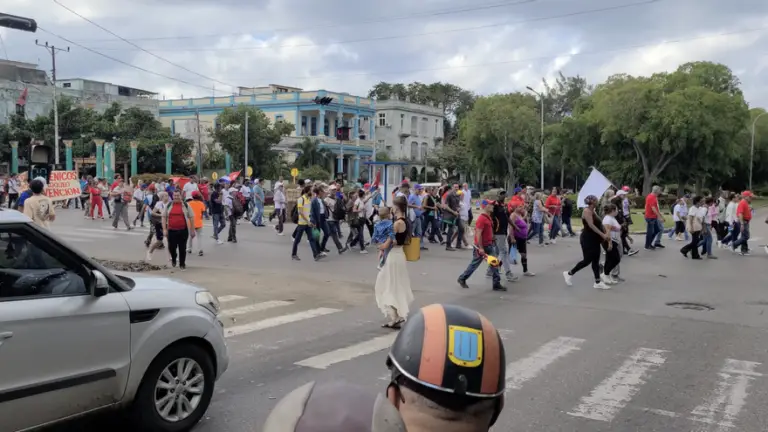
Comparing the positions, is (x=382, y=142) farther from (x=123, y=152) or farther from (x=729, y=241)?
(x=729, y=241)

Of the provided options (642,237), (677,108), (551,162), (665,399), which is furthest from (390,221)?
(551,162)

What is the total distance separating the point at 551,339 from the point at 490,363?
22.3ft

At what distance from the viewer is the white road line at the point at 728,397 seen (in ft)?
17.6

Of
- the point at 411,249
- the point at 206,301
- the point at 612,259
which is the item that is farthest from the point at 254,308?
the point at 612,259

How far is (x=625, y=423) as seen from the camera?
17.3 feet

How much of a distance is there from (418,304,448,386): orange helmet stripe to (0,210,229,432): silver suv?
3.24 meters

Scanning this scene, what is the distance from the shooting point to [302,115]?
70188 millimetres

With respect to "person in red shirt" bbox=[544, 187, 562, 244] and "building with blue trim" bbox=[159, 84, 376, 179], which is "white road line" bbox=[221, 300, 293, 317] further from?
"building with blue trim" bbox=[159, 84, 376, 179]

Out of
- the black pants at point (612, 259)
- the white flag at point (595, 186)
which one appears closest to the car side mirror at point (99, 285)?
the black pants at point (612, 259)

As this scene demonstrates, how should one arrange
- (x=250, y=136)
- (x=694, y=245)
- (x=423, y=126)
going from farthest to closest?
(x=423, y=126), (x=250, y=136), (x=694, y=245)

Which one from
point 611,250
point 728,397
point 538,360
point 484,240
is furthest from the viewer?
point 611,250

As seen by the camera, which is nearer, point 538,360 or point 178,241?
point 538,360

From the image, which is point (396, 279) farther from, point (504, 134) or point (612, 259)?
point (504, 134)

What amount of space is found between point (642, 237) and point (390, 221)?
17.1 m
